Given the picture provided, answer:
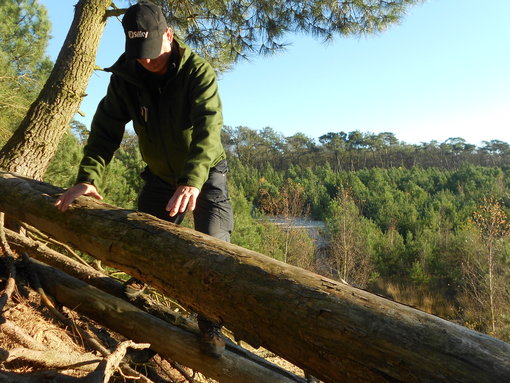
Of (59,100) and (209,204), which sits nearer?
(209,204)

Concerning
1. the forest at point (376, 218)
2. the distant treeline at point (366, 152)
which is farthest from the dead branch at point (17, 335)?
the distant treeline at point (366, 152)

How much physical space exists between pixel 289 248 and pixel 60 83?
19.7 meters

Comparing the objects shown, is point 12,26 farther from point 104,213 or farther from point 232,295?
point 232,295

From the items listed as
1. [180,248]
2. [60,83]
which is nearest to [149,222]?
[180,248]

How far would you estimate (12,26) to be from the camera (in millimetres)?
11523

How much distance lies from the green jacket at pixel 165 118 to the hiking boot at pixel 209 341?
76 centimetres

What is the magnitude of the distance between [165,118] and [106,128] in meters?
0.47

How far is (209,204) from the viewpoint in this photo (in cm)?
232

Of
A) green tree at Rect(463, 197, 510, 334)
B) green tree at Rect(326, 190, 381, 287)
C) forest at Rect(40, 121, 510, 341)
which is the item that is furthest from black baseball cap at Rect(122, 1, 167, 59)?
green tree at Rect(463, 197, 510, 334)

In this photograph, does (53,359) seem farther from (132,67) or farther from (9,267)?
(132,67)

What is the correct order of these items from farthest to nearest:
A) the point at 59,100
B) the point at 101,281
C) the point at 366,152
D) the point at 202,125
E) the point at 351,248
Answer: the point at 366,152
the point at 351,248
the point at 59,100
the point at 101,281
the point at 202,125

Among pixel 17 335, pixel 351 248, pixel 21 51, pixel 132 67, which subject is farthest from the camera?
pixel 351 248

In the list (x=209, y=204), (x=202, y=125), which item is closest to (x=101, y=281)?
(x=209, y=204)

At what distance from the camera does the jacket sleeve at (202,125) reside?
1901 millimetres
